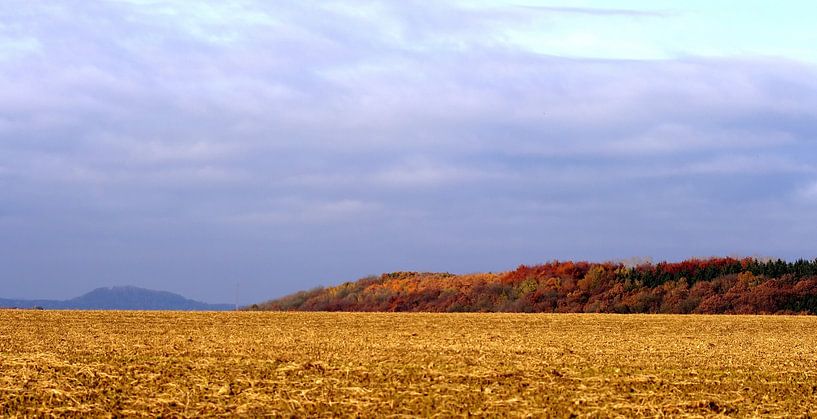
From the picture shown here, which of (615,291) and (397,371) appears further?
(615,291)

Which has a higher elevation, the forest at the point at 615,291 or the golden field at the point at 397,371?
the forest at the point at 615,291

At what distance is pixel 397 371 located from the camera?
44.1 ft

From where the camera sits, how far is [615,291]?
4056cm

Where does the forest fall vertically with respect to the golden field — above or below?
above

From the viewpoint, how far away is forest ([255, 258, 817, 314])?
123 feet

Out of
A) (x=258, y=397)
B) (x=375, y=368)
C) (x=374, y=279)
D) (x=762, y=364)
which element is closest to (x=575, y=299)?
(x=374, y=279)

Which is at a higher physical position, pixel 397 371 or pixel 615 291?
pixel 615 291

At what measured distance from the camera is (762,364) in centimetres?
1554

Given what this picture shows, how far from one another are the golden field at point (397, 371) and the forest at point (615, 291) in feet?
50.8

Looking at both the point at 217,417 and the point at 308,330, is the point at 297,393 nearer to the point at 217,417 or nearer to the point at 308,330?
the point at 217,417

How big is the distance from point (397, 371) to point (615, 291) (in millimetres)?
28446

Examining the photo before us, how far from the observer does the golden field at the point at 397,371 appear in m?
11.2

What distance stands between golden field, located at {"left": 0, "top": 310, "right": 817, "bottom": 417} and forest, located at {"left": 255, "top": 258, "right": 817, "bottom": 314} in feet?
50.8

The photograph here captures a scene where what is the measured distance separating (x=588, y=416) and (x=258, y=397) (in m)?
3.74
